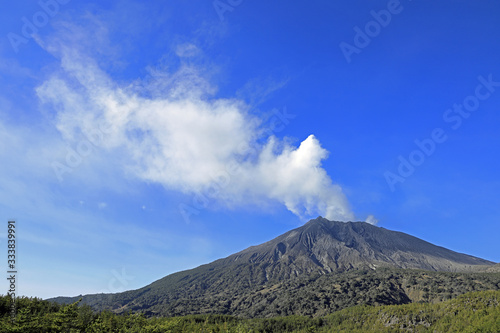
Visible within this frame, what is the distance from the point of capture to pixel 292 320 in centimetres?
11000

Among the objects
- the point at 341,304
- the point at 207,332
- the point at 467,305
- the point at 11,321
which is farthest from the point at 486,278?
the point at 11,321

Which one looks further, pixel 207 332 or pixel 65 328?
pixel 207 332

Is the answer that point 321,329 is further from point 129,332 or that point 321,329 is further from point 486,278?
point 486,278

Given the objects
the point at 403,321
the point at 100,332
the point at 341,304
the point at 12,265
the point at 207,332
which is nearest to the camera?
the point at 12,265

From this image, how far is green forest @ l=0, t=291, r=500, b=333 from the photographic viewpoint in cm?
3056

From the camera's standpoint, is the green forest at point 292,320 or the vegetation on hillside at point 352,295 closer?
the green forest at point 292,320

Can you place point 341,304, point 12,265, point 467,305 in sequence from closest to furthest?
point 12,265 → point 467,305 → point 341,304

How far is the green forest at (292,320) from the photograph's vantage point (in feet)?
100

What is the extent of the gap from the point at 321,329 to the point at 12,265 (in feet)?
327

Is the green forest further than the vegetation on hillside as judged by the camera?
No

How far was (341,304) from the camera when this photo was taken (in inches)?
5650

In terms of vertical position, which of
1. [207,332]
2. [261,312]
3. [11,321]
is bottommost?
[261,312]

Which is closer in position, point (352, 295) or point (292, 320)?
point (292, 320)

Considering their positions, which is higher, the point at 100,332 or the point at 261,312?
the point at 100,332
